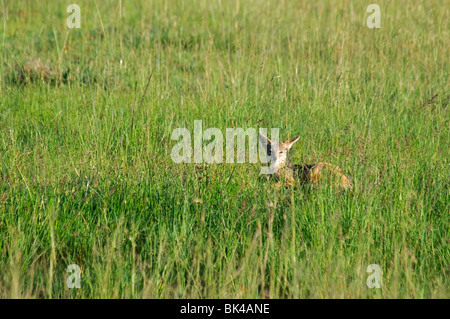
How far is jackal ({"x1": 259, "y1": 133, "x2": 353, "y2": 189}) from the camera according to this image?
3.27 meters

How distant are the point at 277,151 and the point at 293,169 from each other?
0.64 ft

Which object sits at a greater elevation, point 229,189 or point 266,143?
point 266,143

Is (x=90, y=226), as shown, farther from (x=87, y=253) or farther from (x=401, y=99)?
(x=401, y=99)

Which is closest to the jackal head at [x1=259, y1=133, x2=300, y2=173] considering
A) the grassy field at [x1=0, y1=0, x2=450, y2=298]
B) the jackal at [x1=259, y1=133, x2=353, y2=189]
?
the jackal at [x1=259, y1=133, x2=353, y2=189]

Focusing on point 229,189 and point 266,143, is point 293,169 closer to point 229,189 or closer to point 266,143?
point 266,143

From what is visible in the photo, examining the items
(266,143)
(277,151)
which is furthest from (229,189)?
(266,143)

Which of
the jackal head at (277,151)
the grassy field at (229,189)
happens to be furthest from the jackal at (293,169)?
the grassy field at (229,189)

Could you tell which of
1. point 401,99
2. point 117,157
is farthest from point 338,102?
point 117,157

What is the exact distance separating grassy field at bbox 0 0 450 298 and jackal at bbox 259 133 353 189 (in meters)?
0.12

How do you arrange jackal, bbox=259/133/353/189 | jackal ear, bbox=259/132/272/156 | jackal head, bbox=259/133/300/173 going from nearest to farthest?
jackal, bbox=259/133/353/189
jackal head, bbox=259/133/300/173
jackal ear, bbox=259/132/272/156

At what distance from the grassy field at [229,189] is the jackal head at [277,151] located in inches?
7.6

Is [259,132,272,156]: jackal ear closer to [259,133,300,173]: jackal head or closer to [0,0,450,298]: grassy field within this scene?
[259,133,300,173]: jackal head

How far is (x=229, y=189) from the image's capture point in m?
3.09

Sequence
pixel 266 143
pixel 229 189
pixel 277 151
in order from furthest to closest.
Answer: pixel 266 143 < pixel 277 151 < pixel 229 189
